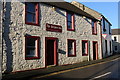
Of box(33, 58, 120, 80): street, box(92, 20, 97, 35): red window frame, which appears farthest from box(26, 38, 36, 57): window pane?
box(92, 20, 97, 35): red window frame

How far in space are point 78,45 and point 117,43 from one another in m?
31.2

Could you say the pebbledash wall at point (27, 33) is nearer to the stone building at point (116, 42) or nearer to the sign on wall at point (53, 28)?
the sign on wall at point (53, 28)

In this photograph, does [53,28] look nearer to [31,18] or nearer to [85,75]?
[31,18]

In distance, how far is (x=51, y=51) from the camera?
13.5 m

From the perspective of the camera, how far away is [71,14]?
1656 centimetres

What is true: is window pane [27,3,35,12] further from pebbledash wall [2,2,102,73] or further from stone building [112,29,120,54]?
stone building [112,29,120,54]

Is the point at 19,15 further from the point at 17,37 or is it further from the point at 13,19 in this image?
the point at 17,37

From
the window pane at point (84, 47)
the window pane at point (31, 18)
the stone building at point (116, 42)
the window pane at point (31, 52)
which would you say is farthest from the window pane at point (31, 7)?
the stone building at point (116, 42)

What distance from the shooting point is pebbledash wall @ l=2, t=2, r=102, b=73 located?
1021cm

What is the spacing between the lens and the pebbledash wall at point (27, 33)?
10.2 m

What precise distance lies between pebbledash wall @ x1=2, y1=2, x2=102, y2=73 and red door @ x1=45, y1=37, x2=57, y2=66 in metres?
0.48

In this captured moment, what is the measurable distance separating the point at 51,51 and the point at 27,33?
3.02 meters

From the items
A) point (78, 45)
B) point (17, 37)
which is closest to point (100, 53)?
point (78, 45)

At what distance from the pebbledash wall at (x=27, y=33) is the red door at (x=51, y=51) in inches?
18.8
